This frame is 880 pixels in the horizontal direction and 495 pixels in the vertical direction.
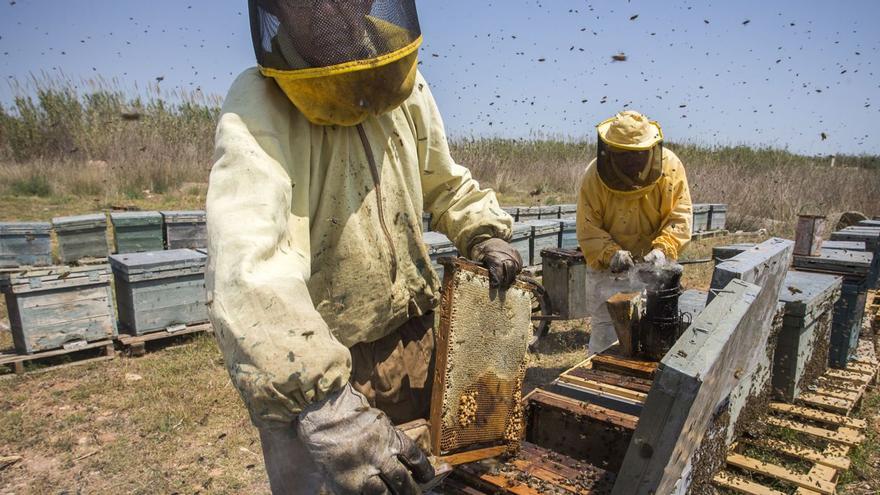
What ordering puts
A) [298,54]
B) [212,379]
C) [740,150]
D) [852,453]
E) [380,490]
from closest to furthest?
[380,490] → [298,54] → [852,453] → [212,379] → [740,150]

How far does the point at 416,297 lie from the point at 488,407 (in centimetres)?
46

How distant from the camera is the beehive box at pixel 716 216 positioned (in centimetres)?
1238

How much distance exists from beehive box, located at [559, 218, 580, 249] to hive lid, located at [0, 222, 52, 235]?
689 centimetres

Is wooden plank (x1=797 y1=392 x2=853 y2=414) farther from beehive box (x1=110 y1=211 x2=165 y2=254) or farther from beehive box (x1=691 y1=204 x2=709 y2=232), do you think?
beehive box (x1=691 y1=204 x2=709 y2=232)

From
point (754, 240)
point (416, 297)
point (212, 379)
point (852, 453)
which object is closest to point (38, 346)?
point (212, 379)

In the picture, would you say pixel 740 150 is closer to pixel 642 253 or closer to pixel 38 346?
pixel 642 253

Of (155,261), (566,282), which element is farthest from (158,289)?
(566,282)

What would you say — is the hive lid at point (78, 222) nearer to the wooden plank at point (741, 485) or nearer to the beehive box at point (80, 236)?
the beehive box at point (80, 236)

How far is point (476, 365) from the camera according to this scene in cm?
180

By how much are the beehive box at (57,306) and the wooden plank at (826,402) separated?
222 inches

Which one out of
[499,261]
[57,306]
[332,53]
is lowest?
[57,306]

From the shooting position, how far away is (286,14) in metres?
1.34

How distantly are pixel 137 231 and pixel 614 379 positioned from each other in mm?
6586

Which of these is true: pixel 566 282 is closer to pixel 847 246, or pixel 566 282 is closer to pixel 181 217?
pixel 847 246
